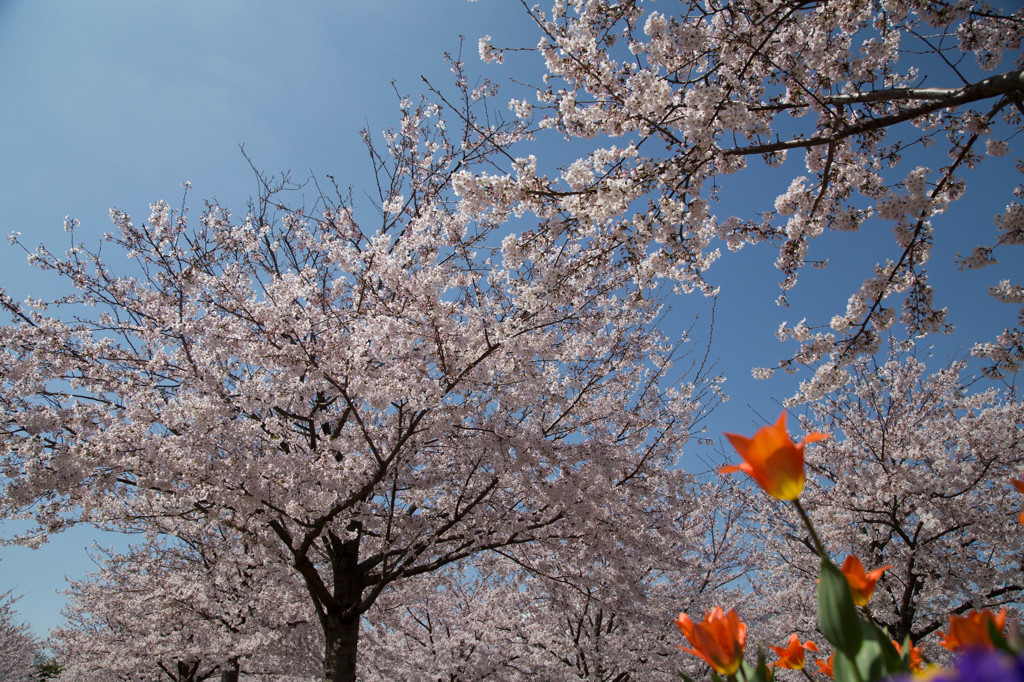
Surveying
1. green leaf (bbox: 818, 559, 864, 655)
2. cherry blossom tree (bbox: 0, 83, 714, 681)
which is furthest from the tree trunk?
green leaf (bbox: 818, 559, 864, 655)

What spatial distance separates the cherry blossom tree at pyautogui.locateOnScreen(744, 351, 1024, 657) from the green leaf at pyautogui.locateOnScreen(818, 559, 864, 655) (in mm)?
7772

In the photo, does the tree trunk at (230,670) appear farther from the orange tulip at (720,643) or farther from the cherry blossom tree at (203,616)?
the orange tulip at (720,643)

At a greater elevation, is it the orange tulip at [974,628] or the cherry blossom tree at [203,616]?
the cherry blossom tree at [203,616]

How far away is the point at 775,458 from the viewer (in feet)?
3.83

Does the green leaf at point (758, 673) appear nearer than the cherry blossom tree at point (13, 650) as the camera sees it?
Yes

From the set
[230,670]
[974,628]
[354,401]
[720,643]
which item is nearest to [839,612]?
[974,628]

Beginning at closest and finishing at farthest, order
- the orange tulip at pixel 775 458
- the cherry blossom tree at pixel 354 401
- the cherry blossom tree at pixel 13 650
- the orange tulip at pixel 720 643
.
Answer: the orange tulip at pixel 775 458
the orange tulip at pixel 720 643
the cherry blossom tree at pixel 354 401
the cherry blossom tree at pixel 13 650

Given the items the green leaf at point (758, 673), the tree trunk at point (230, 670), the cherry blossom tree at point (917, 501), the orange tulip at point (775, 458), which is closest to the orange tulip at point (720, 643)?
the green leaf at point (758, 673)

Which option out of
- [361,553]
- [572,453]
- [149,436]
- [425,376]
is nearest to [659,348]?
[572,453]

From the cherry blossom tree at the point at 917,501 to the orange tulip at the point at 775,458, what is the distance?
A: 774cm

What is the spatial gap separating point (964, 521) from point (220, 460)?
11.1 m

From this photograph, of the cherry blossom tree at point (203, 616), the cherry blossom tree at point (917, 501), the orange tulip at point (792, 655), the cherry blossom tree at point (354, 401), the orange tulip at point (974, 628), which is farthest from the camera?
the cherry blossom tree at point (203, 616)

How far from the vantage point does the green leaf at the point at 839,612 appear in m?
1.05

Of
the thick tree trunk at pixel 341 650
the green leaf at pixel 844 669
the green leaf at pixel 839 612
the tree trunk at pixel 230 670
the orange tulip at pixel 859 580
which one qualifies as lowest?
the green leaf at pixel 844 669
